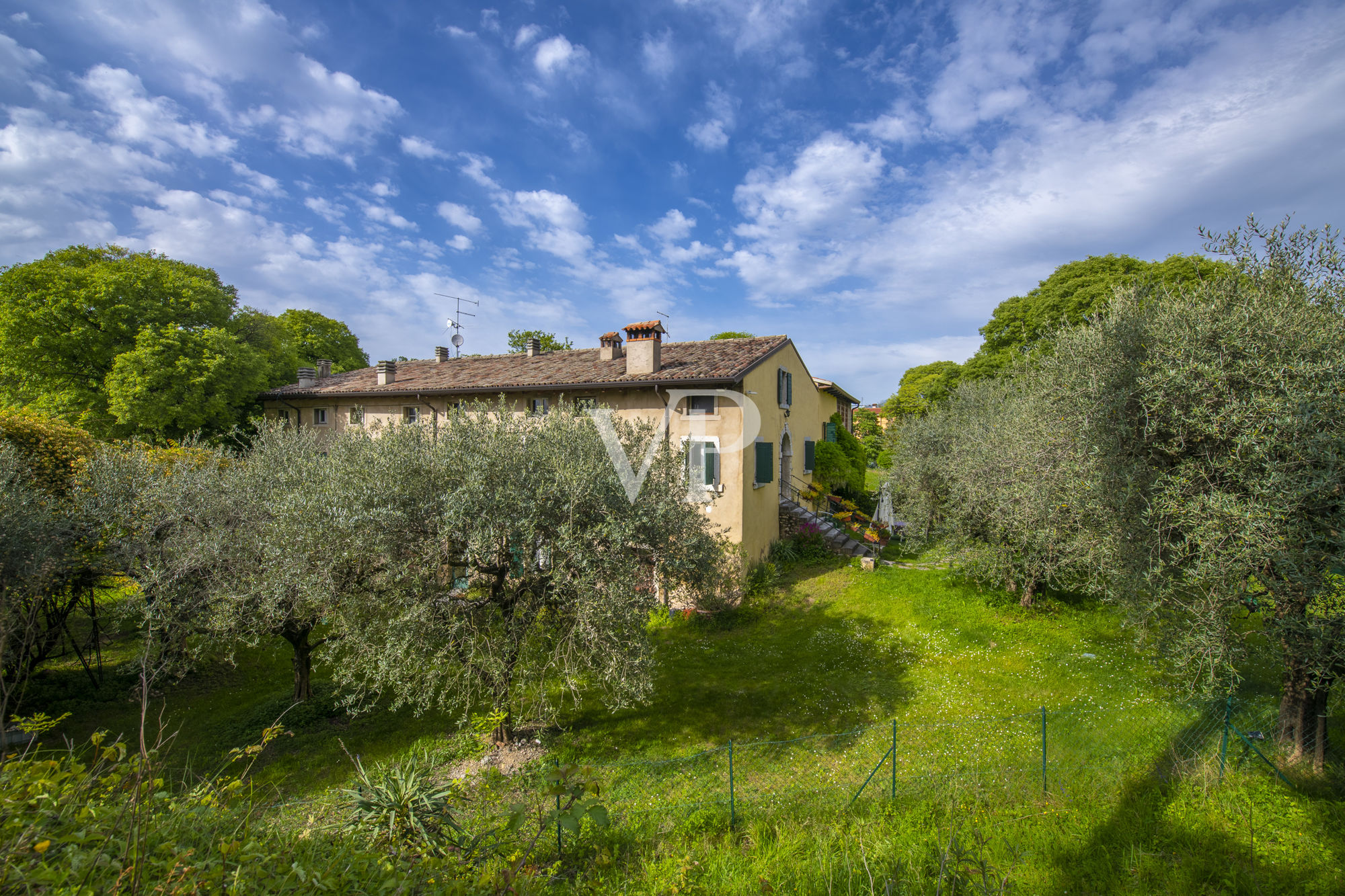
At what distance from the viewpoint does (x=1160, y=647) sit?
6.68 metres

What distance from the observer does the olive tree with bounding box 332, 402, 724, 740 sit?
290 inches

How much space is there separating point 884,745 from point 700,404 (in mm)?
9104

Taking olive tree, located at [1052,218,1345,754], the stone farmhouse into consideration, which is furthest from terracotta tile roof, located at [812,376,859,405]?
olive tree, located at [1052,218,1345,754]

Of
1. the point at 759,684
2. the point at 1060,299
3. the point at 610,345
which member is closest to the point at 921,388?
the point at 1060,299

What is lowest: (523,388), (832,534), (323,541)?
(832,534)

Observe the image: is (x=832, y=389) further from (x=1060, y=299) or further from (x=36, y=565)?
(x=36, y=565)

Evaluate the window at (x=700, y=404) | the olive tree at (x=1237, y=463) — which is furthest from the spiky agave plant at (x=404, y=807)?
the window at (x=700, y=404)

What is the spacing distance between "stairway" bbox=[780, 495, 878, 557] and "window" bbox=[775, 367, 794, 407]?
3435mm

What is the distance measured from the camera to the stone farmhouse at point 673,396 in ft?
47.6

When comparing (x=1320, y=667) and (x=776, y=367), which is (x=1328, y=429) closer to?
(x=1320, y=667)

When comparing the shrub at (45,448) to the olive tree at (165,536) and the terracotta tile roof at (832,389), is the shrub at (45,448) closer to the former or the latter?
the olive tree at (165,536)

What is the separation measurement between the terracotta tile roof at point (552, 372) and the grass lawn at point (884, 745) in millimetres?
6612

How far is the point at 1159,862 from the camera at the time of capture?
4.89 m

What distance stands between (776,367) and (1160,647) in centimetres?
1206
